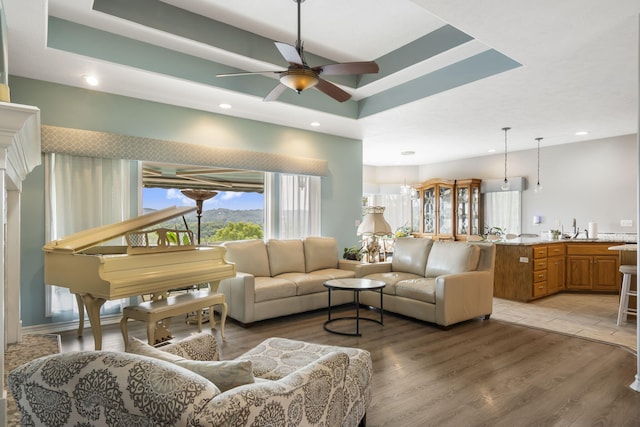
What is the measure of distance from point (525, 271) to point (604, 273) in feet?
5.51

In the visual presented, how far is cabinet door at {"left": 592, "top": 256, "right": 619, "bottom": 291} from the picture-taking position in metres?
5.79

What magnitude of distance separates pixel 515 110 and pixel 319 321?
11.7 feet

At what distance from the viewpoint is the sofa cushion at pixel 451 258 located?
423 centimetres

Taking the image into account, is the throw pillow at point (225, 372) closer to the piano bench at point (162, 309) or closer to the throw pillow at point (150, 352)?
the throw pillow at point (150, 352)

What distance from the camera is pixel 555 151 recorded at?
7031 millimetres

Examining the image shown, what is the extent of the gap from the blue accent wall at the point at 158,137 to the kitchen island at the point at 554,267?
2327mm

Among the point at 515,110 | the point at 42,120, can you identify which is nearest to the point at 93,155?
the point at 42,120

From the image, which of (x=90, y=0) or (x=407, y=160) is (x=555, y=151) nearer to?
(x=407, y=160)

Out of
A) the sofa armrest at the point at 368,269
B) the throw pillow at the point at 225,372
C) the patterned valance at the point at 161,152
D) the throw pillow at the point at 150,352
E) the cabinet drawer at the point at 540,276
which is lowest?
the cabinet drawer at the point at 540,276

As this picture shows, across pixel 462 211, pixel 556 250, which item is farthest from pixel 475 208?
pixel 556 250

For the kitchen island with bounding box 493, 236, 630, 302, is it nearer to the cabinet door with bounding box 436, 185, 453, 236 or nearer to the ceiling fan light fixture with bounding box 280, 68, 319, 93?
the cabinet door with bounding box 436, 185, 453, 236

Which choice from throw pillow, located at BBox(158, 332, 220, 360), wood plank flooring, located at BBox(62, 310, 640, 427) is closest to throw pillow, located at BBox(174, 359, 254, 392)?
throw pillow, located at BBox(158, 332, 220, 360)

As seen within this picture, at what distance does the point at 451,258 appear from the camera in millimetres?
4344

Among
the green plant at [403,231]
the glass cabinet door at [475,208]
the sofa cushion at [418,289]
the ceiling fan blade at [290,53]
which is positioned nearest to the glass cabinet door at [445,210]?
the glass cabinet door at [475,208]
